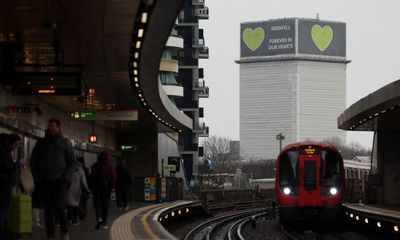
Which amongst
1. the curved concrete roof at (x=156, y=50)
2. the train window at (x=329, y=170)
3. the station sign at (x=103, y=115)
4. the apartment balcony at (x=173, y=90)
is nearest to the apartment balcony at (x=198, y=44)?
the apartment balcony at (x=173, y=90)

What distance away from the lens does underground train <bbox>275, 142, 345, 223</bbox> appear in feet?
86.3

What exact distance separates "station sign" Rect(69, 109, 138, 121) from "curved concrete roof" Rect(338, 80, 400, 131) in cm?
781

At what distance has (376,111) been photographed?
28609mm

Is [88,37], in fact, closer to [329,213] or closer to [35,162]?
[35,162]

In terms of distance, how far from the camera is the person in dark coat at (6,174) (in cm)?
1007

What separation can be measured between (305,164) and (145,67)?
868 centimetres

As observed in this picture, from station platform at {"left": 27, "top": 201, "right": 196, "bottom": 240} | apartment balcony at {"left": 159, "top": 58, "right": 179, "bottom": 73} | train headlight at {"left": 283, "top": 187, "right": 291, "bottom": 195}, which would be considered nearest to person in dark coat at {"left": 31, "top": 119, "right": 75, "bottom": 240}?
station platform at {"left": 27, "top": 201, "right": 196, "bottom": 240}

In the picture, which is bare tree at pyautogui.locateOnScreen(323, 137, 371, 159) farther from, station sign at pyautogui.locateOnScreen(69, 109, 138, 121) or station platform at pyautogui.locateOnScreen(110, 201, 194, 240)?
station platform at pyautogui.locateOnScreen(110, 201, 194, 240)

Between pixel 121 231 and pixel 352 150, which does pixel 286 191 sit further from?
pixel 352 150

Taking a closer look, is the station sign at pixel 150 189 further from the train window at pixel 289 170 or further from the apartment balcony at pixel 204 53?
the apartment balcony at pixel 204 53

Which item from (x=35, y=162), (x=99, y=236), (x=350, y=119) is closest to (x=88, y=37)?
(x=99, y=236)

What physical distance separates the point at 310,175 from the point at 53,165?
672 inches

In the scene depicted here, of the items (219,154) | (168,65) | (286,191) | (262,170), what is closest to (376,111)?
(286,191)

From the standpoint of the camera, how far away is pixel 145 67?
1981cm
